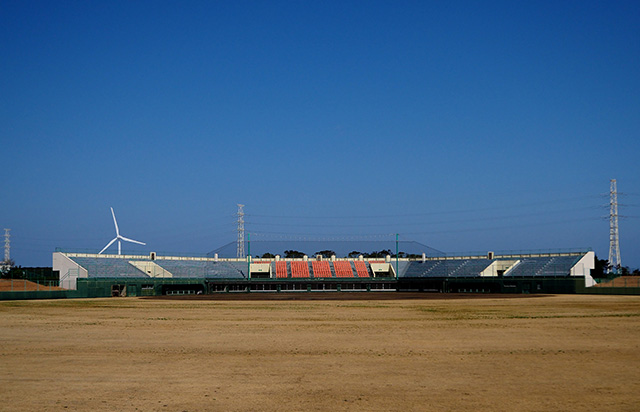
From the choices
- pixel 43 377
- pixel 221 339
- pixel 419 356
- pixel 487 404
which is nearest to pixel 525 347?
pixel 419 356

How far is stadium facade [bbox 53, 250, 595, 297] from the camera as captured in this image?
285ft

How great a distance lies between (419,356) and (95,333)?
52.4 feet

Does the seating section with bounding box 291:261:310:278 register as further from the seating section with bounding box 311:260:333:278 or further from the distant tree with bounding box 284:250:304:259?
the distant tree with bounding box 284:250:304:259

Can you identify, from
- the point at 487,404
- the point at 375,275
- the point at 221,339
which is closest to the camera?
the point at 487,404

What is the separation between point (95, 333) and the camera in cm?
2864

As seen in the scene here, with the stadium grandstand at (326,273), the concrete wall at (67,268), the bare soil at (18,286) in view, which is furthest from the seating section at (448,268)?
the bare soil at (18,286)

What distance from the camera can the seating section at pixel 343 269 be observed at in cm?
11131

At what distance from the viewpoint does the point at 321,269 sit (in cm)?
11394

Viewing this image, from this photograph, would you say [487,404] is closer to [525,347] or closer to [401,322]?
[525,347]

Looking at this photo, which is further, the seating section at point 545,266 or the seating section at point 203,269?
the seating section at point 203,269

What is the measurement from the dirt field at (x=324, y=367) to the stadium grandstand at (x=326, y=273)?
5452cm

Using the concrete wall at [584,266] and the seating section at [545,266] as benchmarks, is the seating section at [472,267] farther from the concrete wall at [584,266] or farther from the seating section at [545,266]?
the concrete wall at [584,266]

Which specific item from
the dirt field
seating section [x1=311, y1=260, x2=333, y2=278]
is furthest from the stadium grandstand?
the dirt field

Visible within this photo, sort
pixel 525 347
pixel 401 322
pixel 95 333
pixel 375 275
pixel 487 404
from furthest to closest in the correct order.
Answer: pixel 375 275
pixel 401 322
pixel 95 333
pixel 525 347
pixel 487 404
